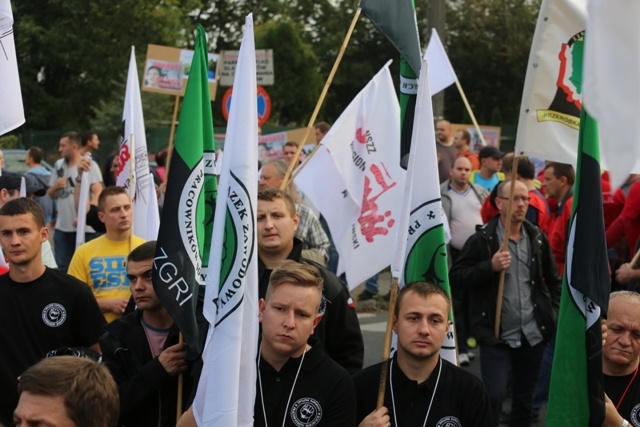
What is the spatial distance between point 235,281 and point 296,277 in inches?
10.4

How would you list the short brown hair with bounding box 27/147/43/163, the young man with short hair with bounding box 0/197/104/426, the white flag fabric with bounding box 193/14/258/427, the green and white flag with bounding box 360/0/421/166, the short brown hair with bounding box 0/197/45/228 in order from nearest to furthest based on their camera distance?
the white flag fabric with bounding box 193/14/258/427 < the young man with short hair with bounding box 0/197/104/426 < the short brown hair with bounding box 0/197/45/228 < the green and white flag with bounding box 360/0/421/166 < the short brown hair with bounding box 27/147/43/163

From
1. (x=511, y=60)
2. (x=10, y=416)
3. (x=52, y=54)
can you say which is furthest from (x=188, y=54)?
(x=511, y=60)

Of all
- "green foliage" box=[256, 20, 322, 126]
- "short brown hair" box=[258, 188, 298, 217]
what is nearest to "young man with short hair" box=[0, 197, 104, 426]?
"short brown hair" box=[258, 188, 298, 217]

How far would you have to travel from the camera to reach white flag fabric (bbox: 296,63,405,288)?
8.78 m

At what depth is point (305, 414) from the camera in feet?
15.6

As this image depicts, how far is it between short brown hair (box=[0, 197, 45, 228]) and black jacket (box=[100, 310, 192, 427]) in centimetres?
111

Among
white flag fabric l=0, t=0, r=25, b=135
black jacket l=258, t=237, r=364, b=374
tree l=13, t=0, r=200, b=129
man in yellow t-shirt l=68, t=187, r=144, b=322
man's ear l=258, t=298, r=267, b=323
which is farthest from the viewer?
tree l=13, t=0, r=200, b=129

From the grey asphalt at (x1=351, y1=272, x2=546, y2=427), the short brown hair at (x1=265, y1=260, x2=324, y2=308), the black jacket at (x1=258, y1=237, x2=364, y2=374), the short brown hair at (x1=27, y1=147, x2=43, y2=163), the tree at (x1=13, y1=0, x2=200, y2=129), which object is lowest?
the grey asphalt at (x1=351, y1=272, x2=546, y2=427)

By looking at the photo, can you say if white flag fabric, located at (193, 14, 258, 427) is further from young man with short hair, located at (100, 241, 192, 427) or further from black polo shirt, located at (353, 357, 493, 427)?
black polo shirt, located at (353, 357, 493, 427)

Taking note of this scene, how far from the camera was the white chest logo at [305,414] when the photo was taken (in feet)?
15.6

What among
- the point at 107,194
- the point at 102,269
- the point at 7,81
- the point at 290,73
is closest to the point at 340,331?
the point at 102,269

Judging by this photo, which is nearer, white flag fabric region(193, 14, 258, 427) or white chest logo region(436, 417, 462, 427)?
white flag fabric region(193, 14, 258, 427)

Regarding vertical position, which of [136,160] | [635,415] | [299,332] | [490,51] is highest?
[490,51]

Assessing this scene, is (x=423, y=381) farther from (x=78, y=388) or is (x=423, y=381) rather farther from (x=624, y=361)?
(x=78, y=388)
